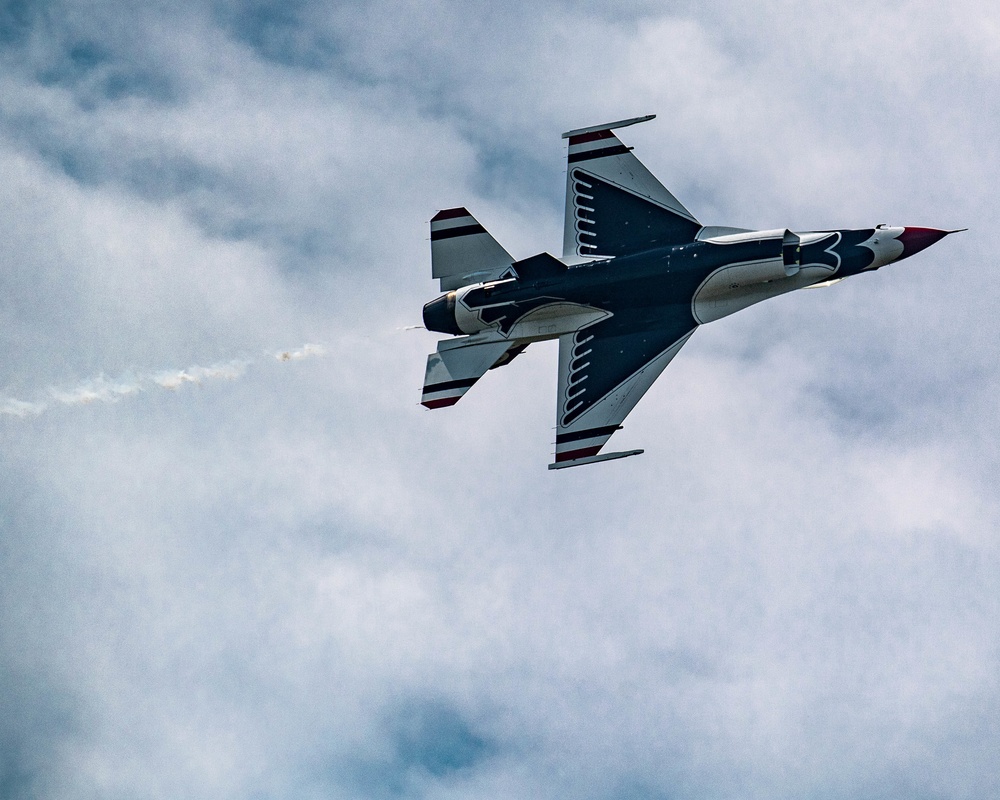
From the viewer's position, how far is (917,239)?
2335 inches

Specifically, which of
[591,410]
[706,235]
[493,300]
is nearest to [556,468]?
[591,410]

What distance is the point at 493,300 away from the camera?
61.2m

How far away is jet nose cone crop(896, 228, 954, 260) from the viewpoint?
5919 cm

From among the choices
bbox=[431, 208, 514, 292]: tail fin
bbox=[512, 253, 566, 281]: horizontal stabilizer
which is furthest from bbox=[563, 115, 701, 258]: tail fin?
bbox=[431, 208, 514, 292]: tail fin

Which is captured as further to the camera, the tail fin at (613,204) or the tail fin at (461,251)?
the tail fin at (461,251)

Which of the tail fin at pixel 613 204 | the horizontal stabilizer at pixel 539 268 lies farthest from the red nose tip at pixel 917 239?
the horizontal stabilizer at pixel 539 268

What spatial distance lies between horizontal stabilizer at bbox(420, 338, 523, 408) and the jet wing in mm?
2868

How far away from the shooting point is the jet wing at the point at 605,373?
60375 mm

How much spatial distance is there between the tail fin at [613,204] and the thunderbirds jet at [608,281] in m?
0.05

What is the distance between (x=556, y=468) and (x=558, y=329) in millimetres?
5507

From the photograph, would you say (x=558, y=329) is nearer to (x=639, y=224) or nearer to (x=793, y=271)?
(x=639, y=224)

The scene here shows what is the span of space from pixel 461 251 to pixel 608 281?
6681 mm

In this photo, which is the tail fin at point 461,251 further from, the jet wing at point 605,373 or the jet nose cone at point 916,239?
the jet nose cone at point 916,239

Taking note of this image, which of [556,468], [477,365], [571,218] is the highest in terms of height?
[571,218]
